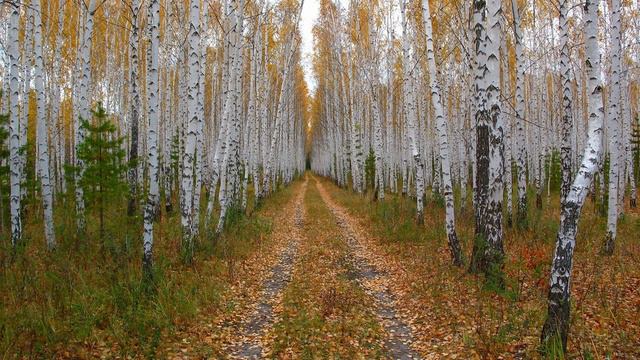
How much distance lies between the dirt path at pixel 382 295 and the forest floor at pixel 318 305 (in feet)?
0.09

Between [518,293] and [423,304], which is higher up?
[518,293]

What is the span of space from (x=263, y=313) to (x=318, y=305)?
83 centimetres

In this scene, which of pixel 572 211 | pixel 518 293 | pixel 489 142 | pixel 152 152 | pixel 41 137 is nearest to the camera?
pixel 572 211

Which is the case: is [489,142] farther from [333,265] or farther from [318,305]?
[333,265]

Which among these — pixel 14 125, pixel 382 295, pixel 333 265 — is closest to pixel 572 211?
pixel 382 295

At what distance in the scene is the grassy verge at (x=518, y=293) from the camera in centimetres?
471

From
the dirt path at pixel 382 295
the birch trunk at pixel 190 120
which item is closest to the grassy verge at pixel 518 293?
the dirt path at pixel 382 295

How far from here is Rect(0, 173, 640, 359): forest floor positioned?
4.73 m

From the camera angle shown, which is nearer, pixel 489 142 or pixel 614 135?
pixel 489 142

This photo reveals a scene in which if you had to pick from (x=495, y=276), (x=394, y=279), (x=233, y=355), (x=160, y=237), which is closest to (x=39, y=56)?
(x=160, y=237)

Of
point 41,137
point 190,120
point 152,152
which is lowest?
point 152,152

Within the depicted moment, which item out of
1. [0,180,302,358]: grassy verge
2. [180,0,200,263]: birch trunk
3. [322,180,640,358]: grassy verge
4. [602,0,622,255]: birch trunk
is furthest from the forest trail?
[602,0,622,255]: birch trunk

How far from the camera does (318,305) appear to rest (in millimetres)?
6277

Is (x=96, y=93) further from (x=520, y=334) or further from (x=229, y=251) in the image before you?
(x=520, y=334)
